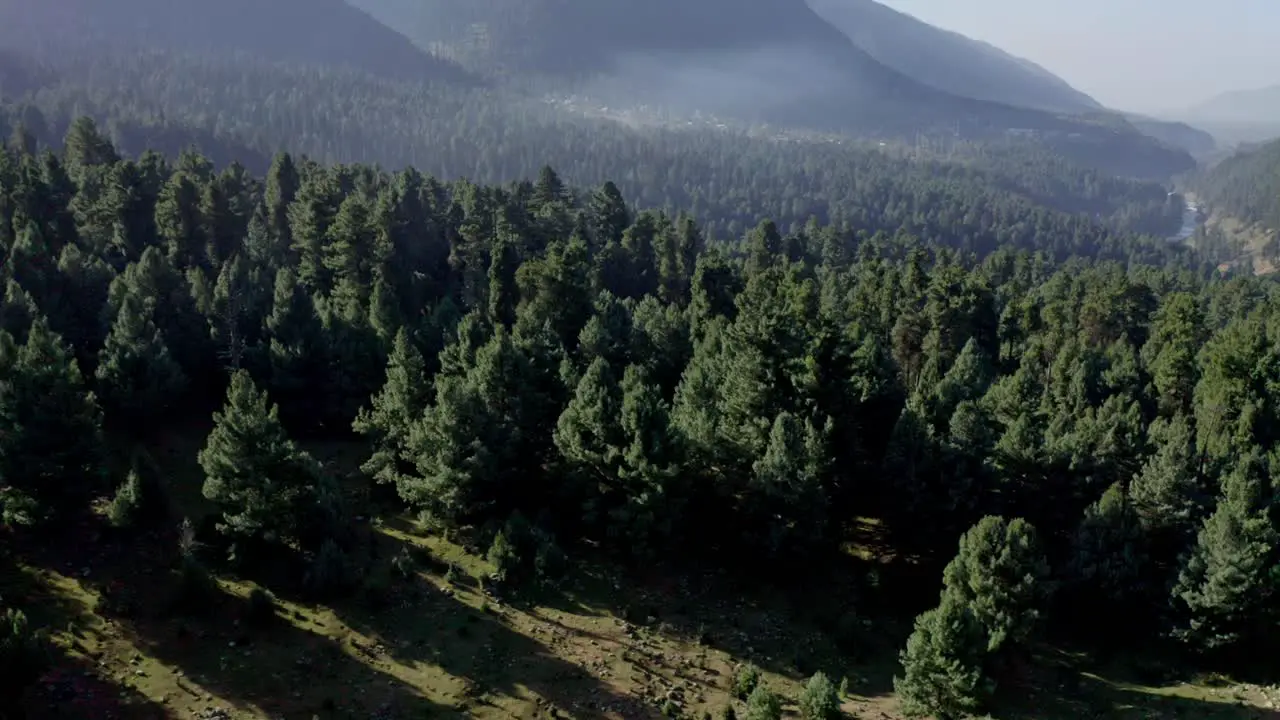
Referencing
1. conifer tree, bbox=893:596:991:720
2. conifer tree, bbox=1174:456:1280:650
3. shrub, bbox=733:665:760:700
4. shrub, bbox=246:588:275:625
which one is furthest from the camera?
conifer tree, bbox=1174:456:1280:650

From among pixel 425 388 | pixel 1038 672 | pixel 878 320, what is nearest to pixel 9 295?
pixel 425 388

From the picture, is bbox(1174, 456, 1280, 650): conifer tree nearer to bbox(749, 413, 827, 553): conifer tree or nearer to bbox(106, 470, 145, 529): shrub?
bbox(749, 413, 827, 553): conifer tree

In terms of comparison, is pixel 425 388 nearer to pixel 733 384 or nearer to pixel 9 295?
pixel 733 384

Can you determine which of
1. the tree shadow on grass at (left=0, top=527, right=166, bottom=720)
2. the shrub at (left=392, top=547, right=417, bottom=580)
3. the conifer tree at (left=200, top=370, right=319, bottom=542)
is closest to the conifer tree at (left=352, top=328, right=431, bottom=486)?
the shrub at (left=392, top=547, right=417, bottom=580)

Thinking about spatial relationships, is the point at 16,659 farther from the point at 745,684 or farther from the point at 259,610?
the point at 745,684

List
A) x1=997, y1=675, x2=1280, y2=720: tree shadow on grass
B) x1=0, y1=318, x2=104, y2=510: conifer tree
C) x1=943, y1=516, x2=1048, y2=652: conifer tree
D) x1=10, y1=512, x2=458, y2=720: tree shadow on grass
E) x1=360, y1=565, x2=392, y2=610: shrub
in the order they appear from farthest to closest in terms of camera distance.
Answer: x1=360, y1=565, x2=392, y2=610: shrub
x1=0, y1=318, x2=104, y2=510: conifer tree
x1=997, y1=675, x2=1280, y2=720: tree shadow on grass
x1=943, y1=516, x2=1048, y2=652: conifer tree
x1=10, y1=512, x2=458, y2=720: tree shadow on grass

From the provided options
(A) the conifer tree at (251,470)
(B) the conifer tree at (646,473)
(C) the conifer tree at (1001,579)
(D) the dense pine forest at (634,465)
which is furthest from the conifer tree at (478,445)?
(C) the conifer tree at (1001,579)

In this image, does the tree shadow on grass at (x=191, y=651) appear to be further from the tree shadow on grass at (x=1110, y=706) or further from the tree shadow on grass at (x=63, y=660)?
the tree shadow on grass at (x=1110, y=706)

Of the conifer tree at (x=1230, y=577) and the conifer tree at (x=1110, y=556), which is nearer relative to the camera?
the conifer tree at (x=1230, y=577)
